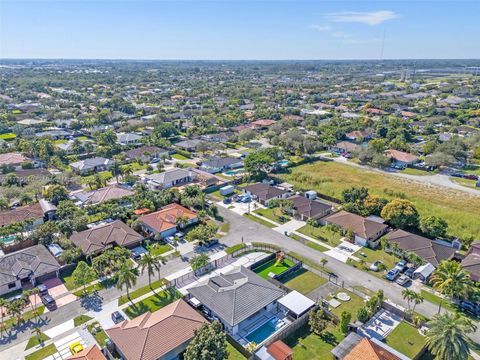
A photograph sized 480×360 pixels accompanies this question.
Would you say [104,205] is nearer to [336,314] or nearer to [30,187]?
[30,187]

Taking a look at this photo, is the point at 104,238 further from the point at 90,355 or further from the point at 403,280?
the point at 403,280

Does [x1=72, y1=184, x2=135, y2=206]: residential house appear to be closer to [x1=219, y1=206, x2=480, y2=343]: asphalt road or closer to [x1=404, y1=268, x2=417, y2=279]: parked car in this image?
[x1=219, y1=206, x2=480, y2=343]: asphalt road

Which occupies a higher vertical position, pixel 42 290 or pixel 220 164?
pixel 220 164

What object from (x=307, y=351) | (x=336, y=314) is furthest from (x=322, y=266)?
(x=307, y=351)

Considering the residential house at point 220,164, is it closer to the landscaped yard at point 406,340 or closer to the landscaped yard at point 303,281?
the landscaped yard at point 303,281

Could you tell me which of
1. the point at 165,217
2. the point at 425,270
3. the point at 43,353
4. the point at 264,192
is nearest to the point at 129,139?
the point at 264,192
